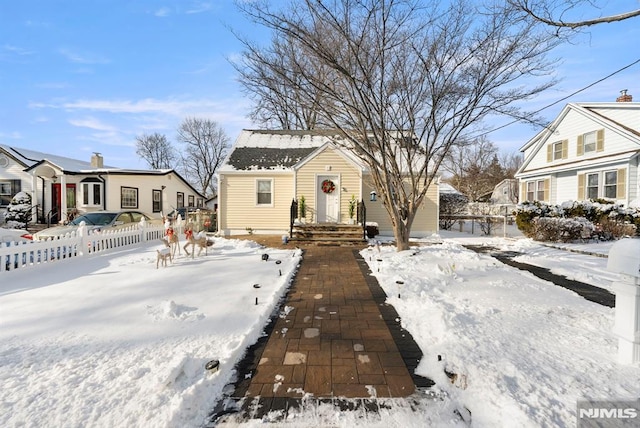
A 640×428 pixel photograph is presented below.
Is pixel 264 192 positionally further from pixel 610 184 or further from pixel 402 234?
pixel 610 184

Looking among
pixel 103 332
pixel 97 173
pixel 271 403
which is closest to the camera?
pixel 271 403

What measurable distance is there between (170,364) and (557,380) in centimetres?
344

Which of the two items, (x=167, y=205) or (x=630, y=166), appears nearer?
(x=630, y=166)

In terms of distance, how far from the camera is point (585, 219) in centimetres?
1055

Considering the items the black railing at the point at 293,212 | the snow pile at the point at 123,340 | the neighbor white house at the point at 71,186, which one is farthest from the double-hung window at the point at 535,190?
the neighbor white house at the point at 71,186

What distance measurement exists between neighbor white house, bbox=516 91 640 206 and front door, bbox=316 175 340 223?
9238mm

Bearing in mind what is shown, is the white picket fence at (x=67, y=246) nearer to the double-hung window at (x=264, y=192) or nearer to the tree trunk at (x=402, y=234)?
the double-hung window at (x=264, y=192)

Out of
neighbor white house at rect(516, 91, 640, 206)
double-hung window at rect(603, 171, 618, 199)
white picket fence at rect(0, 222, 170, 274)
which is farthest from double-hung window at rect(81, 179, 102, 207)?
double-hung window at rect(603, 171, 618, 199)

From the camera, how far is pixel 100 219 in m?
10.5

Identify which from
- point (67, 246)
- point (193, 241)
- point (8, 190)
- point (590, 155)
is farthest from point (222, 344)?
point (8, 190)

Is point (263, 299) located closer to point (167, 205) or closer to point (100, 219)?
point (100, 219)

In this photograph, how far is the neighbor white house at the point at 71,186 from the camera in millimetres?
18344

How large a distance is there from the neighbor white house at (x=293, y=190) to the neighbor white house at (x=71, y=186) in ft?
30.7

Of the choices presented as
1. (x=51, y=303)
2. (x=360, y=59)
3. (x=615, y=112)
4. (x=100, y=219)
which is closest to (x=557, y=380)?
(x=51, y=303)
